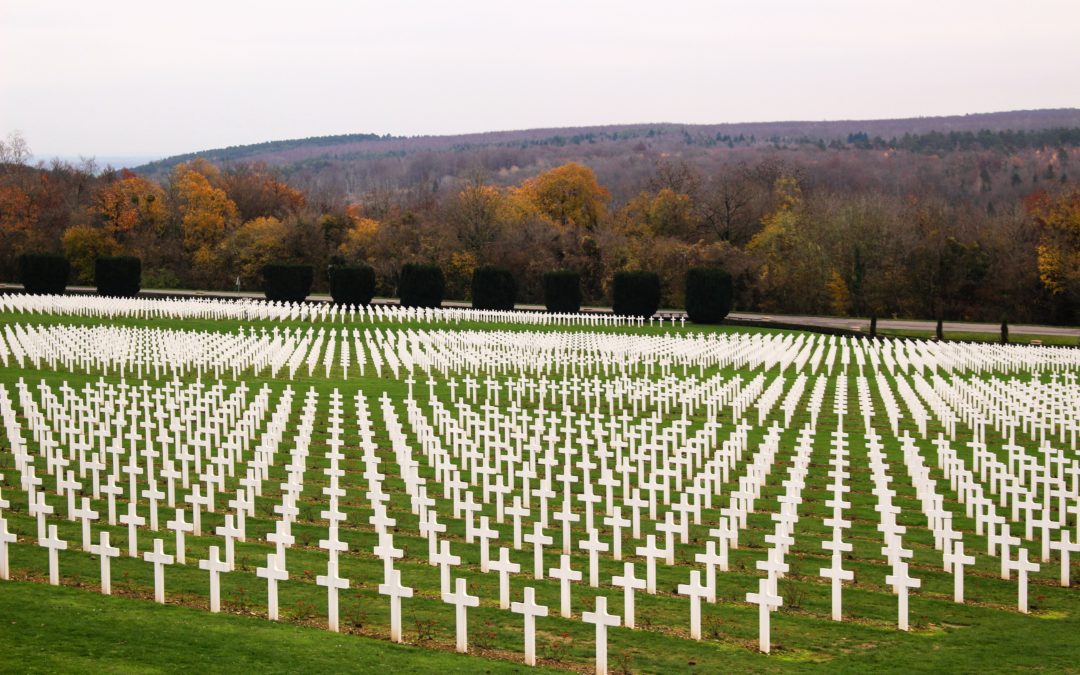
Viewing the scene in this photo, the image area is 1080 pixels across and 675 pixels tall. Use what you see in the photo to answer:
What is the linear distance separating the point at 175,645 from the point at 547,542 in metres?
3.65

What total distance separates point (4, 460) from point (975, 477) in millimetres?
13386

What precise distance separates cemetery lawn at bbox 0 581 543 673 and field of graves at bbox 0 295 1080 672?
0.03 meters

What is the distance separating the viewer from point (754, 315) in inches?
2384

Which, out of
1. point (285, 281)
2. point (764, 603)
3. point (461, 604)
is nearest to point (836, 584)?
point (764, 603)

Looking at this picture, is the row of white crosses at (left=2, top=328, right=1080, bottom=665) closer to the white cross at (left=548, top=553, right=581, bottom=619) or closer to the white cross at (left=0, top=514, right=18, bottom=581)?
the white cross at (left=548, top=553, right=581, bottom=619)

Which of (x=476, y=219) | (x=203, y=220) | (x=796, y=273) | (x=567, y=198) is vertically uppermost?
(x=567, y=198)

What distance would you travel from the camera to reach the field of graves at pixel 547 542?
29.9 ft

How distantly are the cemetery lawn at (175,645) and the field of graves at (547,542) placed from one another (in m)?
0.03

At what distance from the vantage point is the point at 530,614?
28.1ft

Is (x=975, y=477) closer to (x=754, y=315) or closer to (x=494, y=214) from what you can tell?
(x=754, y=315)

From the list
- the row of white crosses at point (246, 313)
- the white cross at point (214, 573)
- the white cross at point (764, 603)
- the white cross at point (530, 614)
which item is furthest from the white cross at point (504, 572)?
the row of white crosses at point (246, 313)

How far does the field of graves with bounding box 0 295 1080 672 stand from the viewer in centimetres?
910

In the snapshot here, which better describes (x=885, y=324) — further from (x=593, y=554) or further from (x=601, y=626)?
(x=601, y=626)

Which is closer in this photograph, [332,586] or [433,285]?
[332,586]
